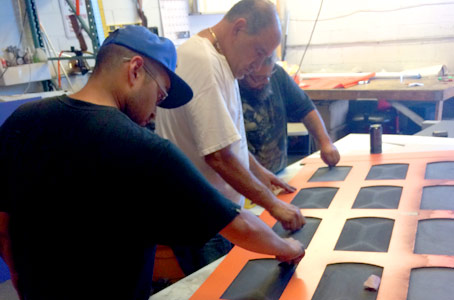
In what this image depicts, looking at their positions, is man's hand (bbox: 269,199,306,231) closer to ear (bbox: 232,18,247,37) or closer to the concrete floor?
ear (bbox: 232,18,247,37)

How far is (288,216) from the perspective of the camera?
145 centimetres

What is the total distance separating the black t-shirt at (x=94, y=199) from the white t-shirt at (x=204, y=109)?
52 cm

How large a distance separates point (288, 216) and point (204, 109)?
1.51 ft

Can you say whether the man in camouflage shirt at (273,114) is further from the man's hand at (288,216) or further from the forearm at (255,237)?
the forearm at (255,237)

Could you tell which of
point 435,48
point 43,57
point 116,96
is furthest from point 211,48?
point 435,48

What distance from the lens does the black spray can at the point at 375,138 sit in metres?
2.12

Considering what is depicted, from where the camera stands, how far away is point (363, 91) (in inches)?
129

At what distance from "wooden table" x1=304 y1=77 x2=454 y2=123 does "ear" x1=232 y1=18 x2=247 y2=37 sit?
202 cm

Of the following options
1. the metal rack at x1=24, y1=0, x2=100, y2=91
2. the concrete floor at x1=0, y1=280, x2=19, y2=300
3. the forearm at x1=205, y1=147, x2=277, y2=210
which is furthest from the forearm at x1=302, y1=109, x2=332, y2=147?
the concrete floor at x1=0, y1=280, x2=19, y2=300

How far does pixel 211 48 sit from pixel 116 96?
634mm

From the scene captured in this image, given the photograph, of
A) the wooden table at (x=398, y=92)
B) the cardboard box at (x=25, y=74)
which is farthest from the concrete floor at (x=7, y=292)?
the wooden table at (x=398, y=92)

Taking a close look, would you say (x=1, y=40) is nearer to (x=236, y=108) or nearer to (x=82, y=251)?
(x=236, y=108)

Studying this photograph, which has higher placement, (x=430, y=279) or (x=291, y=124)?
(x=430, y=279)

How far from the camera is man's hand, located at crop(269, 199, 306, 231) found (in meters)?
1.45
